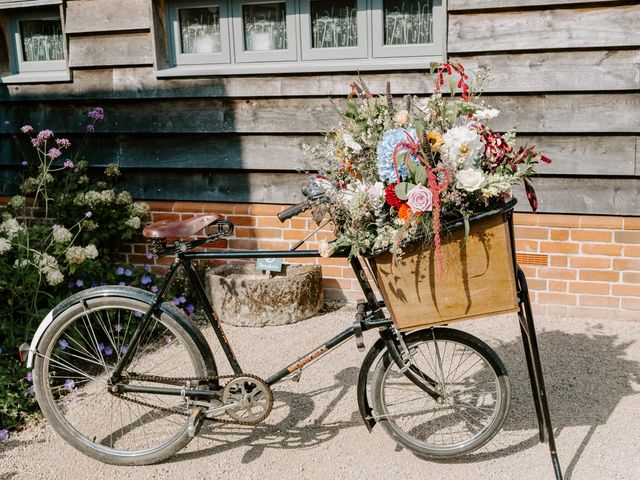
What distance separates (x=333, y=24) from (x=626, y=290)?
2.57m

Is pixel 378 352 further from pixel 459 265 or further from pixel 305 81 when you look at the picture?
pixel 305 81

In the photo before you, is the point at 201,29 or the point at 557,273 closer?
the point at 557,273

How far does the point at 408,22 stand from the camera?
4605 millimetres

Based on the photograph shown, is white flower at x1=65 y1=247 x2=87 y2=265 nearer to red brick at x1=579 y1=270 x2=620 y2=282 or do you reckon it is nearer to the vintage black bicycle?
the vintage black bicycle

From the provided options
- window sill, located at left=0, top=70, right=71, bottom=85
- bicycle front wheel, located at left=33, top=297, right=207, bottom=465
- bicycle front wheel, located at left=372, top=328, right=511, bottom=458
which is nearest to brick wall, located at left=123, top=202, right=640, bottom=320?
bicycle front wheel, located at left=372, top=328, right=511, bottom=458

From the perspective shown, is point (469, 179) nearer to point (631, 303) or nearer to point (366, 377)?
point (366, 377)

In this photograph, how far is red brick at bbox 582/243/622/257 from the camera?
4418mm

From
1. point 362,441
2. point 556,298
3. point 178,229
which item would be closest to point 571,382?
point 556,298

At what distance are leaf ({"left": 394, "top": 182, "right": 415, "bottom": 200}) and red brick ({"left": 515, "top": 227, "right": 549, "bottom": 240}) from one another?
2.25 meters

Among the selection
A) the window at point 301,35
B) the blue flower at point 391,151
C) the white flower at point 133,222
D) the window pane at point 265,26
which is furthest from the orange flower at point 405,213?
the white flower at point 133,222

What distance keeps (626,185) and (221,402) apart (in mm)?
2807

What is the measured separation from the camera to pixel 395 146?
253cm

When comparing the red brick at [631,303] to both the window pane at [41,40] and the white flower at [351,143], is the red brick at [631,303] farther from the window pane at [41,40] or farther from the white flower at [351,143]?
the window pane at [41,40]

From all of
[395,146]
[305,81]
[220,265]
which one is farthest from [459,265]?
[220,265]
